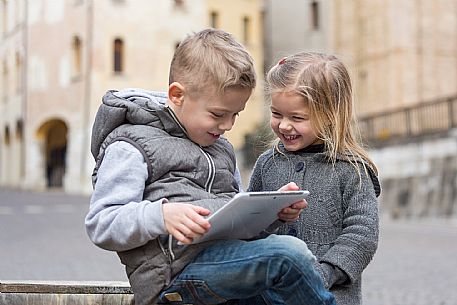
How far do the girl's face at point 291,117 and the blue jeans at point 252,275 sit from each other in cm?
51

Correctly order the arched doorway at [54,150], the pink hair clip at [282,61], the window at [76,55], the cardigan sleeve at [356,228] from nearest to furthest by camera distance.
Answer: the cardigan sleeve at [356,228], the pink hair clip at [282,61], the window at [76,55], the arched doorway at [54,150]

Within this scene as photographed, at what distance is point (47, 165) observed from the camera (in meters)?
33.8


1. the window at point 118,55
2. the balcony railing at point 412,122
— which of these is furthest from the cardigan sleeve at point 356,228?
the window at point 118,55

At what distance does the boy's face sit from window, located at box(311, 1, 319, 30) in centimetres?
3527

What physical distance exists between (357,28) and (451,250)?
22943 mm

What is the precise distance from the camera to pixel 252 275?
2.71 metres

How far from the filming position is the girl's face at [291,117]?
313 centimetres

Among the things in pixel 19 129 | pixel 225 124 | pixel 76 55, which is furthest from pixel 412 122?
pixel 225 124

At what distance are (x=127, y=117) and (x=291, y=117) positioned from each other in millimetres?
556

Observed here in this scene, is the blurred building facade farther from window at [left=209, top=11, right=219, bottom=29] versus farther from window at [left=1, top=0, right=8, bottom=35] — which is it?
window at [left=1, top=0, right=8, bottom=35]

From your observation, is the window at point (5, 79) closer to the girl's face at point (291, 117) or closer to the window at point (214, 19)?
the girl's face at point (291, 117)

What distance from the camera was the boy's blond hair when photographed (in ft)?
9.18

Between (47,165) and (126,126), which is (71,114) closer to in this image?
(47,165)

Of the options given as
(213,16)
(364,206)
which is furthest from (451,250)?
(213,16)
